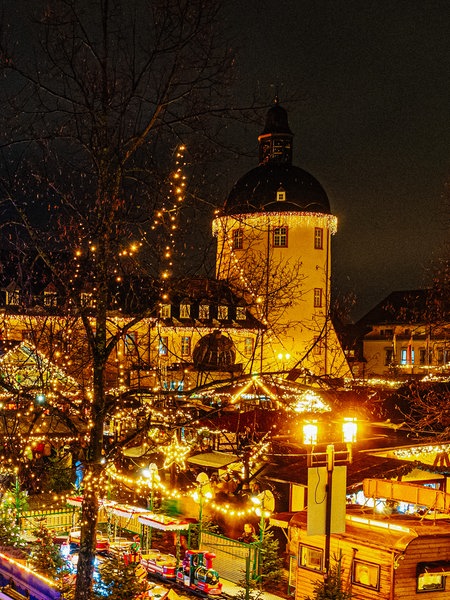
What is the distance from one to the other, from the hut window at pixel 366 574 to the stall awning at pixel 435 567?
0.75m

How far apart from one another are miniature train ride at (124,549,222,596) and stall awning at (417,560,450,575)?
431cm

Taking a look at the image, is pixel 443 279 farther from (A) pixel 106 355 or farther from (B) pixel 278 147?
(B) pixel 278 147

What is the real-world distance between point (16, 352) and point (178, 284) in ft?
46.7

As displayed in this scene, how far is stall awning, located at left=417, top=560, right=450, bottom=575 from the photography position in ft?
45.5

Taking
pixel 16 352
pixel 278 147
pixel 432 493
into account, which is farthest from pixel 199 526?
pixel 278 147

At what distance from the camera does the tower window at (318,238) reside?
168 ft

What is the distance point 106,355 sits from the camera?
9.30 metres

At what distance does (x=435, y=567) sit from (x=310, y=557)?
2.38m

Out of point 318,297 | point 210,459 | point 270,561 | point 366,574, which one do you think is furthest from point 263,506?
point 318,297

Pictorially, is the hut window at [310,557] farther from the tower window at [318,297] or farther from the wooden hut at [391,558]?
the tower window at [318,297]

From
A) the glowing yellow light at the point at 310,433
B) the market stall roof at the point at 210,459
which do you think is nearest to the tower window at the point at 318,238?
the market stall roof at the point at 210,459

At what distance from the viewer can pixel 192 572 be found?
16250 millimetres

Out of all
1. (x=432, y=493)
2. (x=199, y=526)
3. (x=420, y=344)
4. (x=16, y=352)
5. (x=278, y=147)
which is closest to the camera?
(x=432, y=493)

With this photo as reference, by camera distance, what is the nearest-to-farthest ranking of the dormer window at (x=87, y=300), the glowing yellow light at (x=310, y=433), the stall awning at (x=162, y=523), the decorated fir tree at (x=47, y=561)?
the dormer window at (x=87, y=300) → the glowing yellow light at (x=310, y=433) → the decorated fir tree at (x=47, y=561) → the stall awning at (x=162, y=523)
